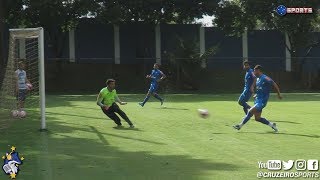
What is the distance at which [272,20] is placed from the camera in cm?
4412

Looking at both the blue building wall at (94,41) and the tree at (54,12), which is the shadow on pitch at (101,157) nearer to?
the tree at (54,12)

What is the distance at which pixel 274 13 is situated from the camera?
1695 inches

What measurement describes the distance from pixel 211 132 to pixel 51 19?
27969mm

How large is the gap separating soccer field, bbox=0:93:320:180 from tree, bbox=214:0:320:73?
26114 millimetres

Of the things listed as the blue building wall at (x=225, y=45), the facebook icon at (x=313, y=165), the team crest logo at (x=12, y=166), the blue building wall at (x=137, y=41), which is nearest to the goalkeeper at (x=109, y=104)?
the team crest logo at (x=12, y=166)

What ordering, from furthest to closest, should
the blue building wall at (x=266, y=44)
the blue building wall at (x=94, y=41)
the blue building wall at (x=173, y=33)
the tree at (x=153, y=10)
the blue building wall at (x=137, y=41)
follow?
the blue building wall at (x=266, y=44), the blue building wall at (x=173, y=33), the blue building wall at (x=137, y=41), the blue building wall at (x=94, y=41), the tree at (x=153, y=10)

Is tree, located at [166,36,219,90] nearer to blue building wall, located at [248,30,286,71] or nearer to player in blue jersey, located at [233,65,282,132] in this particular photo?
blue building wall, located at [248,30,286,71]

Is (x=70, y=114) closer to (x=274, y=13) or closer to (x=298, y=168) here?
(x=298, y=168)

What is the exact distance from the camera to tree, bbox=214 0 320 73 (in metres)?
42.1

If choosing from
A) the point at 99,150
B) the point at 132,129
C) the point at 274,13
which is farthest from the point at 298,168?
the point at 274,13

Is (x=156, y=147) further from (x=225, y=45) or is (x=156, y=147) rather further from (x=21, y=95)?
(x=225, y=45)

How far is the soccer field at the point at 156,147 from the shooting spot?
8.78 meters

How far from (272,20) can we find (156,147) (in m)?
34.7

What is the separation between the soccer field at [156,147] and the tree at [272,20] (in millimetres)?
26114
